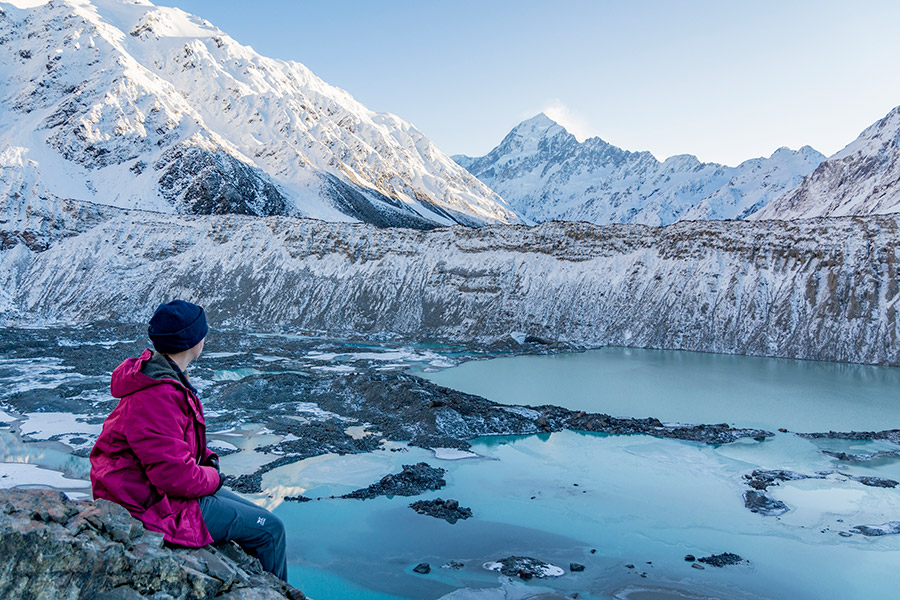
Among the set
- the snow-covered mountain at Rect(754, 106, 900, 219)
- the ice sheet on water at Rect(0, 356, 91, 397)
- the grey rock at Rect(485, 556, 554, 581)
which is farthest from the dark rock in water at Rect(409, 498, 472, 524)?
the snow-covered mountain at Rect(754, 106, 900, 219)

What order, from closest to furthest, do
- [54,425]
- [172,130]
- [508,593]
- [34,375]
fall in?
[508,593], [54,425], [34,375], [172,130]

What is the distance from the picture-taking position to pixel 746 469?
18.7m

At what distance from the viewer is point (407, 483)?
643 inches

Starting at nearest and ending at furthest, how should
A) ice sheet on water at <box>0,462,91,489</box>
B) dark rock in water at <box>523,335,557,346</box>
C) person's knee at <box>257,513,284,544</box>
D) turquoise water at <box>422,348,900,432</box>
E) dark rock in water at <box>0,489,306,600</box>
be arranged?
1. dark rock in water at <box>0,489,306,600</box>
2. person's knee at <box>257,513,284,544</box>
3. ice sheet on water at <box>0,462,91,489</box>
4. turquoise water at <box>422,348,900,432</box>
5. dark rock in water at <box>523,335,557,346</box>

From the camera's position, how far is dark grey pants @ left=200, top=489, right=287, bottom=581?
4496mm

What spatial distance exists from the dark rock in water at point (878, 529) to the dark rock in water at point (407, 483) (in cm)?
994

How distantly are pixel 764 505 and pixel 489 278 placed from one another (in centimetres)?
4046

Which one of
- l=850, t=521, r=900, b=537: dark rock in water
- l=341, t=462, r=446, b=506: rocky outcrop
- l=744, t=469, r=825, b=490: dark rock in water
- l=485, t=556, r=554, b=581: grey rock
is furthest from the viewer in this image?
l=744, t=469, r=825, b=490: dark rock in water

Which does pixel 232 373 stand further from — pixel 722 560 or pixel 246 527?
pixel 246 527

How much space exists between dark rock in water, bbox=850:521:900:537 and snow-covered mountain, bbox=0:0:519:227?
7732 centimetres

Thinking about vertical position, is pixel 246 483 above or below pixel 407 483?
below

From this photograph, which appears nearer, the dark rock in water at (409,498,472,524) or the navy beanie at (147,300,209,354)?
the navy beanie at (147,300,209,354)

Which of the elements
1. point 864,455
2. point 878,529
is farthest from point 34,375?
point 864,455

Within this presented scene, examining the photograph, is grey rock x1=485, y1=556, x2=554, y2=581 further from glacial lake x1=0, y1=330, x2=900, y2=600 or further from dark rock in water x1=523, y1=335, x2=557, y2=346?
dark rock in water x1=523, y1=335, x2=557, y2=346
